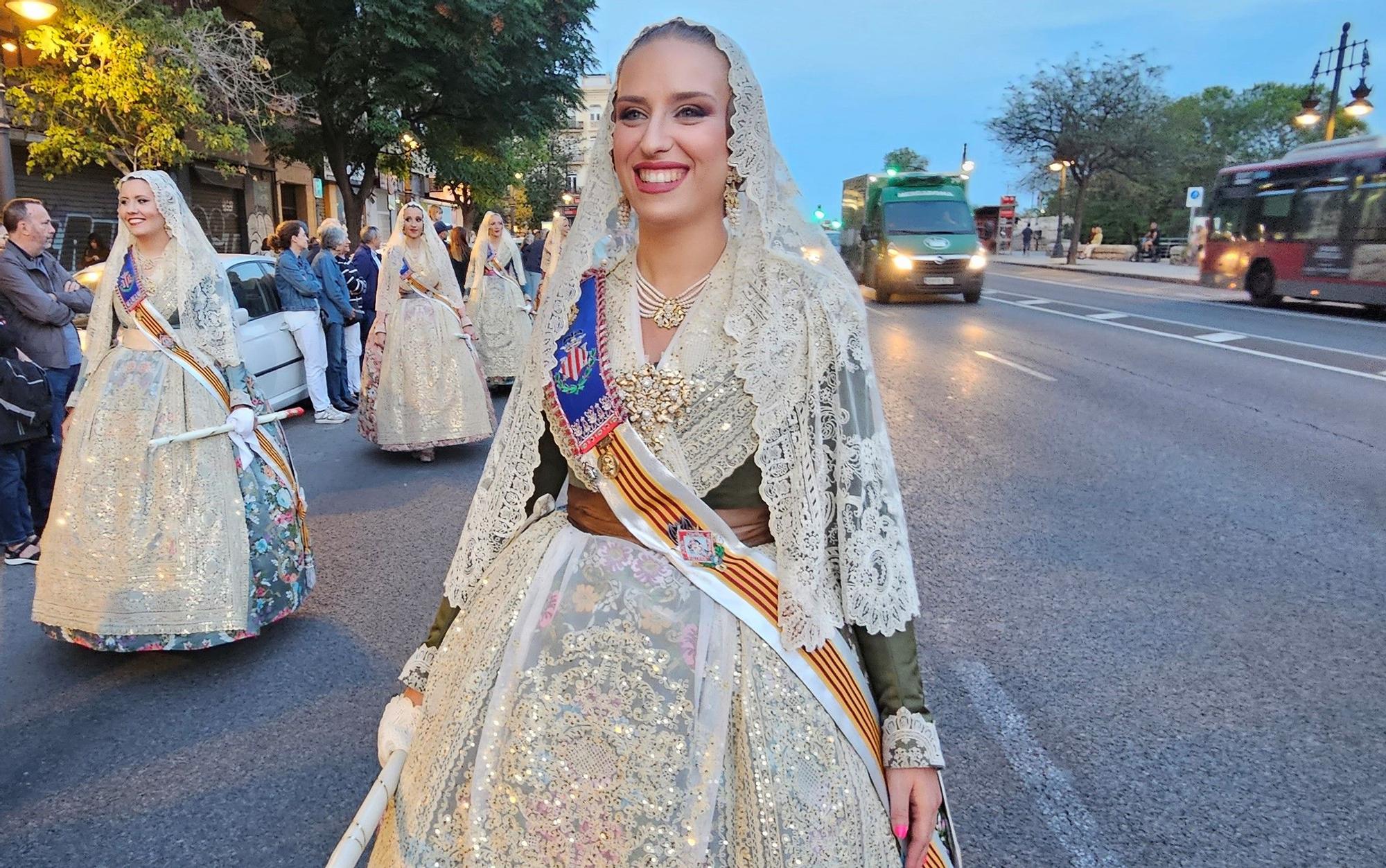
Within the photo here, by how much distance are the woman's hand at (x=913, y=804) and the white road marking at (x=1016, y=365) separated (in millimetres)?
9789

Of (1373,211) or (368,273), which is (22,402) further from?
(1373,211)

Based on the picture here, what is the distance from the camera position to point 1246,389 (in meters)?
9.88

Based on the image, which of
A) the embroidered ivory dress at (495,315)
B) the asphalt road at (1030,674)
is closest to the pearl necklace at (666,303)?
the asphalt road at (1030,674)

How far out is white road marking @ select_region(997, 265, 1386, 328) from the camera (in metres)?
16.8

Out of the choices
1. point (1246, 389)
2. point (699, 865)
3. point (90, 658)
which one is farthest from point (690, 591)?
point (1246, 389)

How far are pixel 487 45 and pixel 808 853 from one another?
19.2 meters

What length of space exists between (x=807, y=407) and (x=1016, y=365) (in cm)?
1089

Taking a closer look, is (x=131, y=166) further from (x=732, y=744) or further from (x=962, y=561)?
(x=732, y=744)

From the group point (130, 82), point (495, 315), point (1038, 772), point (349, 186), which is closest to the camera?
point (1038, 772)

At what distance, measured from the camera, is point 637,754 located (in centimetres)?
139

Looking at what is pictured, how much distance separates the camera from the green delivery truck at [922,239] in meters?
19.6

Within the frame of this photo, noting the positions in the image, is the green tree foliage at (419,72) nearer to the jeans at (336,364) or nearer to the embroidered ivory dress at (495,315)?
the embroidered ivory dress at (495,315)

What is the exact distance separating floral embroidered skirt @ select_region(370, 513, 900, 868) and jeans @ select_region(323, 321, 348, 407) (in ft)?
29.7

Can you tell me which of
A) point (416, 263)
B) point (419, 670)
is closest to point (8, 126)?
point (416, 263)
